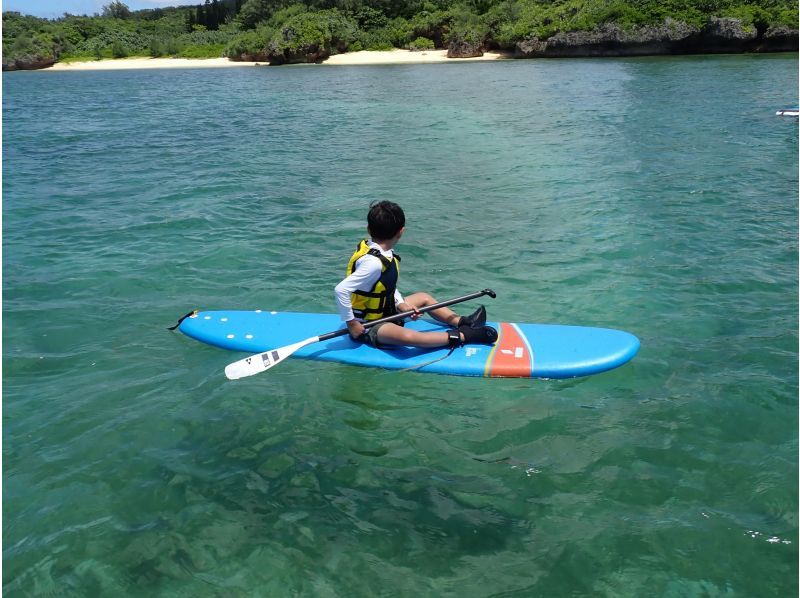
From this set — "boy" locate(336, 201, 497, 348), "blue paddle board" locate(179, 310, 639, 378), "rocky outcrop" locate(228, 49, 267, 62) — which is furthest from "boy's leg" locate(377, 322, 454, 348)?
"rocky outcrop" locate(228, 49, 267, 62)

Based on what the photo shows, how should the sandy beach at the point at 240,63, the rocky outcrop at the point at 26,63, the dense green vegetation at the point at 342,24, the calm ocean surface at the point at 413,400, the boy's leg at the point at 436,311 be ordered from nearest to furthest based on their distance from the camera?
the calm ocean surface at the point at 413,400
the boy's leg at the point at 436,311
the dense green vegetation at the point at 342,24
the sandy beach at the point at 240,63
the rocky outcrop at the point at 26,63

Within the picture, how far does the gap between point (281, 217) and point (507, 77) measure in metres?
24.8

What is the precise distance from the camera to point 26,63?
5488cm

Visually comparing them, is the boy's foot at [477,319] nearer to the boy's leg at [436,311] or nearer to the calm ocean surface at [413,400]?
the boy's leg at [436,311]

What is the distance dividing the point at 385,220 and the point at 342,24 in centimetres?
5394

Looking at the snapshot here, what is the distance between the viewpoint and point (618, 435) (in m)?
4.45

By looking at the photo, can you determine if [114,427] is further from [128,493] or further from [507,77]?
[507,77]

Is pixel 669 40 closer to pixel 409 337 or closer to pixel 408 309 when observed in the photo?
pixel 408 309

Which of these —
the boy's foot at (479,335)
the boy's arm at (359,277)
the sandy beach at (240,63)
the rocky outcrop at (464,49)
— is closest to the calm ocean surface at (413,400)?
the boy's foot at (479,335)

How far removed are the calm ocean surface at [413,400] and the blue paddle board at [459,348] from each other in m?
0.11

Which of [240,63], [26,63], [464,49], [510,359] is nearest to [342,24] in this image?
[240,63]

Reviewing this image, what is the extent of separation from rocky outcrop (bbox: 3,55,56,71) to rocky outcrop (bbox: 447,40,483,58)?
117 ft

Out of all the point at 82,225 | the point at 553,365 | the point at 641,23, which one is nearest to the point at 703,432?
the point at 553,365

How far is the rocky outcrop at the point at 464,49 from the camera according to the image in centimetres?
4741
